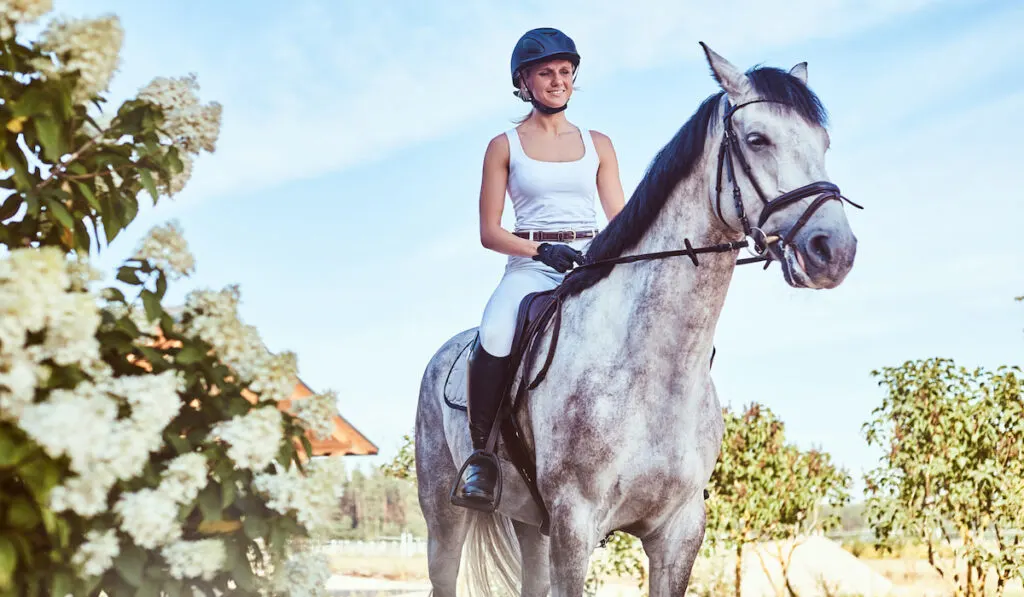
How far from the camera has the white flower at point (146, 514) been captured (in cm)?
264

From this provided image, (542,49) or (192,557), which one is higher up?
(542,49)

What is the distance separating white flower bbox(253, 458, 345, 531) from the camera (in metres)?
2.91

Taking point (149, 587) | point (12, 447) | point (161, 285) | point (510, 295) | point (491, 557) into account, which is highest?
point (510, 295)

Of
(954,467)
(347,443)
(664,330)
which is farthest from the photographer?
(347,443)

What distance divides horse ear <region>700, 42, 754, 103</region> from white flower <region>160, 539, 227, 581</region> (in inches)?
110

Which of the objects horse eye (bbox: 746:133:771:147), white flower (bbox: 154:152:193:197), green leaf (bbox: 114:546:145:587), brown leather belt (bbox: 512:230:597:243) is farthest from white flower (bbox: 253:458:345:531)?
brown leather belt (bbox: 512:230:597:243)

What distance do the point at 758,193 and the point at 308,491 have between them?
2.18 meters

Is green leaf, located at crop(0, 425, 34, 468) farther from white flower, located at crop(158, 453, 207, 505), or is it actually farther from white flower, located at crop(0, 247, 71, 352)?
white flower, located at crop(158, 453, 207, 505)

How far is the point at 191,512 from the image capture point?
3.02m

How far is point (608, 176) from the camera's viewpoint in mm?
5527

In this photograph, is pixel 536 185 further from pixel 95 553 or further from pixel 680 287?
pixel 95 553

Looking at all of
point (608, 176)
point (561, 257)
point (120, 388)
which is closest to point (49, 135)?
point (120, 388)

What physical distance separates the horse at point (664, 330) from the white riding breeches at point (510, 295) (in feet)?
0.72

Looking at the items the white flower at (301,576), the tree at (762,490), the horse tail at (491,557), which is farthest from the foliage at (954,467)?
the white flower at (301,576)
